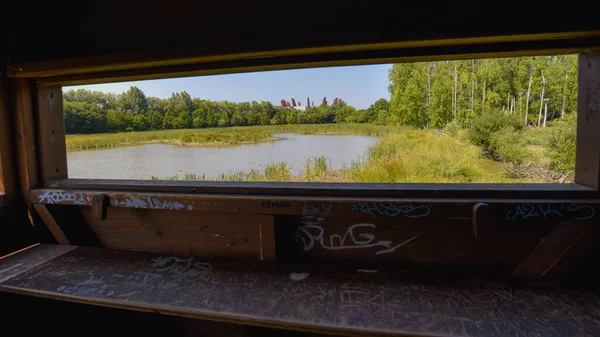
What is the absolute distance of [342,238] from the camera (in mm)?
2143

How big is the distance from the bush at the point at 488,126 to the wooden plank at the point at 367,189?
57 centimetres

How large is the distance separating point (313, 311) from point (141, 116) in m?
2.39

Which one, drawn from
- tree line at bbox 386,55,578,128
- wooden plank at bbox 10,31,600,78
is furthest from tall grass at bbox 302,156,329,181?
wooden plank at bbox 10,31,600,78

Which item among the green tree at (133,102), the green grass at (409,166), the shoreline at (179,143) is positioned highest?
the green tree at (133,102)

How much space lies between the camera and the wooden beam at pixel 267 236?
213 cm

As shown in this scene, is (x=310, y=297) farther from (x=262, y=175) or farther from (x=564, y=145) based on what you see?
(x=564, y=145)

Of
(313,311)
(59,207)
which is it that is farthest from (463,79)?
(59,207)

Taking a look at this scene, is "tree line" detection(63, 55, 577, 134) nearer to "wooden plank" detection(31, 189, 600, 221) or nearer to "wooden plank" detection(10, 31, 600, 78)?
"wooden plank" detection(10, 31, 600, 78)

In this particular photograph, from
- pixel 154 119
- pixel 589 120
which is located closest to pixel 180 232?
pixel 154 119

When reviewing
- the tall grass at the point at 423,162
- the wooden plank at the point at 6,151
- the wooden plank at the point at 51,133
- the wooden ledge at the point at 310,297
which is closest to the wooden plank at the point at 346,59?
the wooden plank at the point at 51,133

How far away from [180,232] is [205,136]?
952 millimetres

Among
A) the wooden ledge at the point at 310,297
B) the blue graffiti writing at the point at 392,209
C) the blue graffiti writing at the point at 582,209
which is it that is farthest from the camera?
the blue graffiti writing at the point at 392,209

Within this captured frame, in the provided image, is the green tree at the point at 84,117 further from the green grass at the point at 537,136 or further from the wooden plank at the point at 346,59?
the green grass at the point at 537,136

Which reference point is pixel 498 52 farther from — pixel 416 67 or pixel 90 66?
pixel 90 66
